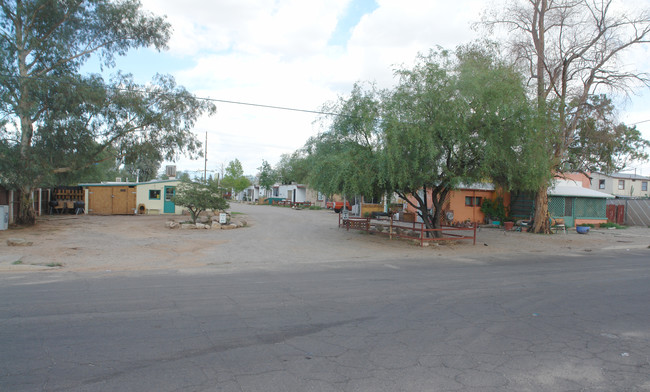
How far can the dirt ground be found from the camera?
37.9ft

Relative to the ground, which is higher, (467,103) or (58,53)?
(58,53)

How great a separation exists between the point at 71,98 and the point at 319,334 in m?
19.7

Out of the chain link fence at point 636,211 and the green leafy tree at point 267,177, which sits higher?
the green leafy tree at point 267,177

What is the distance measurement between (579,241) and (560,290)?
1370 cm

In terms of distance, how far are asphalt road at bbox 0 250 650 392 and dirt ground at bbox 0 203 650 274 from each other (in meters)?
2.22

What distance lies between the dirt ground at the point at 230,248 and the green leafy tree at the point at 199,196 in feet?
5.17

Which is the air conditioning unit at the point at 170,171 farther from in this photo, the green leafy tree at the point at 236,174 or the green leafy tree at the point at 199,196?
the green leafy tree at the point at 236,174

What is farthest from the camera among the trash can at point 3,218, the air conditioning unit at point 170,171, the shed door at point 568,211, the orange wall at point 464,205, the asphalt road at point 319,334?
the air conditioning unit at point 170,171

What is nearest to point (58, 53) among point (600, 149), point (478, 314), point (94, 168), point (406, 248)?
point (94, 168)

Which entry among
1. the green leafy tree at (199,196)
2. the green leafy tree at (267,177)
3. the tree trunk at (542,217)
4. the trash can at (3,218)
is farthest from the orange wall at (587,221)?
the green leafy tree at (267,177)

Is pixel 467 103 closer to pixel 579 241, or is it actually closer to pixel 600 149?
pixel 579 241

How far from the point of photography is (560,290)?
337 inches

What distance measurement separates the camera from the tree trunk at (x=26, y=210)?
20.8m

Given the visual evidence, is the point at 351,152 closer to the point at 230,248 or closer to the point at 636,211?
the point at 230,248
